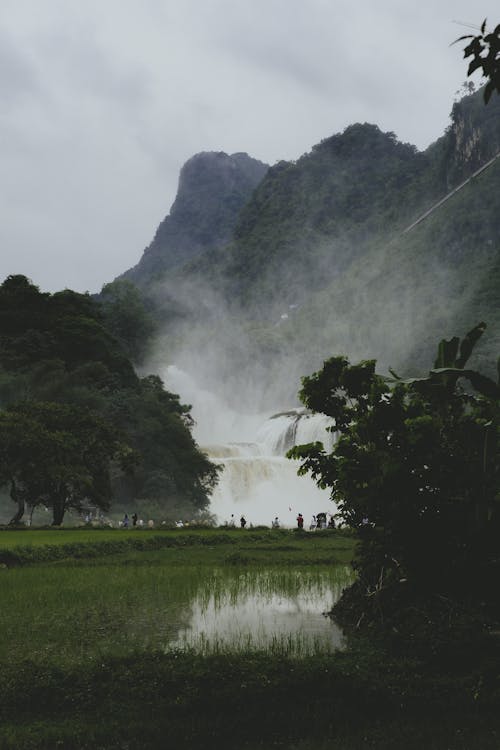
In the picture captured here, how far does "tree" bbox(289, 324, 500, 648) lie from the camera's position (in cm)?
673

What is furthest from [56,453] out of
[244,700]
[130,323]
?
[130,323]

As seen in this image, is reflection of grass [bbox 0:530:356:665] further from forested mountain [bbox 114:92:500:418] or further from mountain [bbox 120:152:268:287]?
mountain [bbox 120:152:268:287]

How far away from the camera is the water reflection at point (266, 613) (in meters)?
8.20

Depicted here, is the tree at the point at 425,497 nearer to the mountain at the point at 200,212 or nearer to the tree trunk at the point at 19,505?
the tree trunk at the point at 19,505

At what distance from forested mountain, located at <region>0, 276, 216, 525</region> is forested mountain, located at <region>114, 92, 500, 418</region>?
105ft

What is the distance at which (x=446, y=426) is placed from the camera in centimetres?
819

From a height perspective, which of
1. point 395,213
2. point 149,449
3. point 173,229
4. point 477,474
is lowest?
point 477,474

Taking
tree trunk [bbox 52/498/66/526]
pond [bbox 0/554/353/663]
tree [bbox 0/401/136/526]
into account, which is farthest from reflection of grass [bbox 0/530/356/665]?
tree trunk [bbox 52/498/66/526]

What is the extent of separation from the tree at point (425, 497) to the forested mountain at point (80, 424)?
20.3 meters

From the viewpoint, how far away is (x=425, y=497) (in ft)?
25.3

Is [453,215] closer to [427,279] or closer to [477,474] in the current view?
[427,279]

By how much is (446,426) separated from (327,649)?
9.86ft

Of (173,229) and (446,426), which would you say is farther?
(173,229)

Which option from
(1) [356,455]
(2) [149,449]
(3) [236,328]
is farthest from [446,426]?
(3) [236,328]
